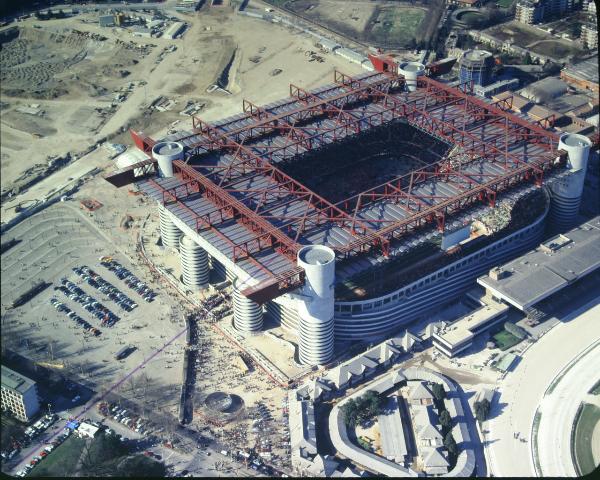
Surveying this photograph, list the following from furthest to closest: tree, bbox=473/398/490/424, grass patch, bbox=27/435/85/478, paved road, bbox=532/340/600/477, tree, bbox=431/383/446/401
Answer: tree, bbox=431/383/446/401 < tree, bbox=473/398/490/424 < paved road, bbox=532/340/600/477 < grass patch, bbox=27/435/85/478

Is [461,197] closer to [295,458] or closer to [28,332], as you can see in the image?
[295,458]

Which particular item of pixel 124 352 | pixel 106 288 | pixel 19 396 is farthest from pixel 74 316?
pixel 19 396

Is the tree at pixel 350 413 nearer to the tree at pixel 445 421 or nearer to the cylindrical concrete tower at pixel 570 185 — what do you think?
the tree at pixel 445 421

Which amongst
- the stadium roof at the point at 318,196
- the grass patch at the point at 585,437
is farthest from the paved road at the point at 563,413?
the stadium roof at the point at 318,196

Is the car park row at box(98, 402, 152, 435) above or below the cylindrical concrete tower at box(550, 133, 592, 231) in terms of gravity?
below

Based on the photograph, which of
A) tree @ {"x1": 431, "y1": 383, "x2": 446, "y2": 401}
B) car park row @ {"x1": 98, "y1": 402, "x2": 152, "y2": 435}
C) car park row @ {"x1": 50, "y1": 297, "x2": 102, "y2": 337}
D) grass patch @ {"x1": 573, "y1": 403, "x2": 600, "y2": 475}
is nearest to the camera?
grass patch @ {"x1": 573, "y1": 403, "x2": 600, "y2": 475}

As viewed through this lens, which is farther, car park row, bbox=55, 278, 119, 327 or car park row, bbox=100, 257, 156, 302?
car park row, bbox=100, 257, 156, 302

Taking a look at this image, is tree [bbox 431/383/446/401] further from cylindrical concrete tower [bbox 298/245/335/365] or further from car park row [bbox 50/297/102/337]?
car park row [bbox 50/297/102/337]

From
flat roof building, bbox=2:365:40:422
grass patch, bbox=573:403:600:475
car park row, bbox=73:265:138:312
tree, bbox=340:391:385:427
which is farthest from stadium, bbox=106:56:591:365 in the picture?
flat roof building, bbox=2:365:40:422

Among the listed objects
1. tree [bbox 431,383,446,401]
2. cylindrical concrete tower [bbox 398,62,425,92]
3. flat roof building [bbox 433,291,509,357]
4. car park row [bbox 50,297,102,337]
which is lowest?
tree [bbox 431,383,446,401]
